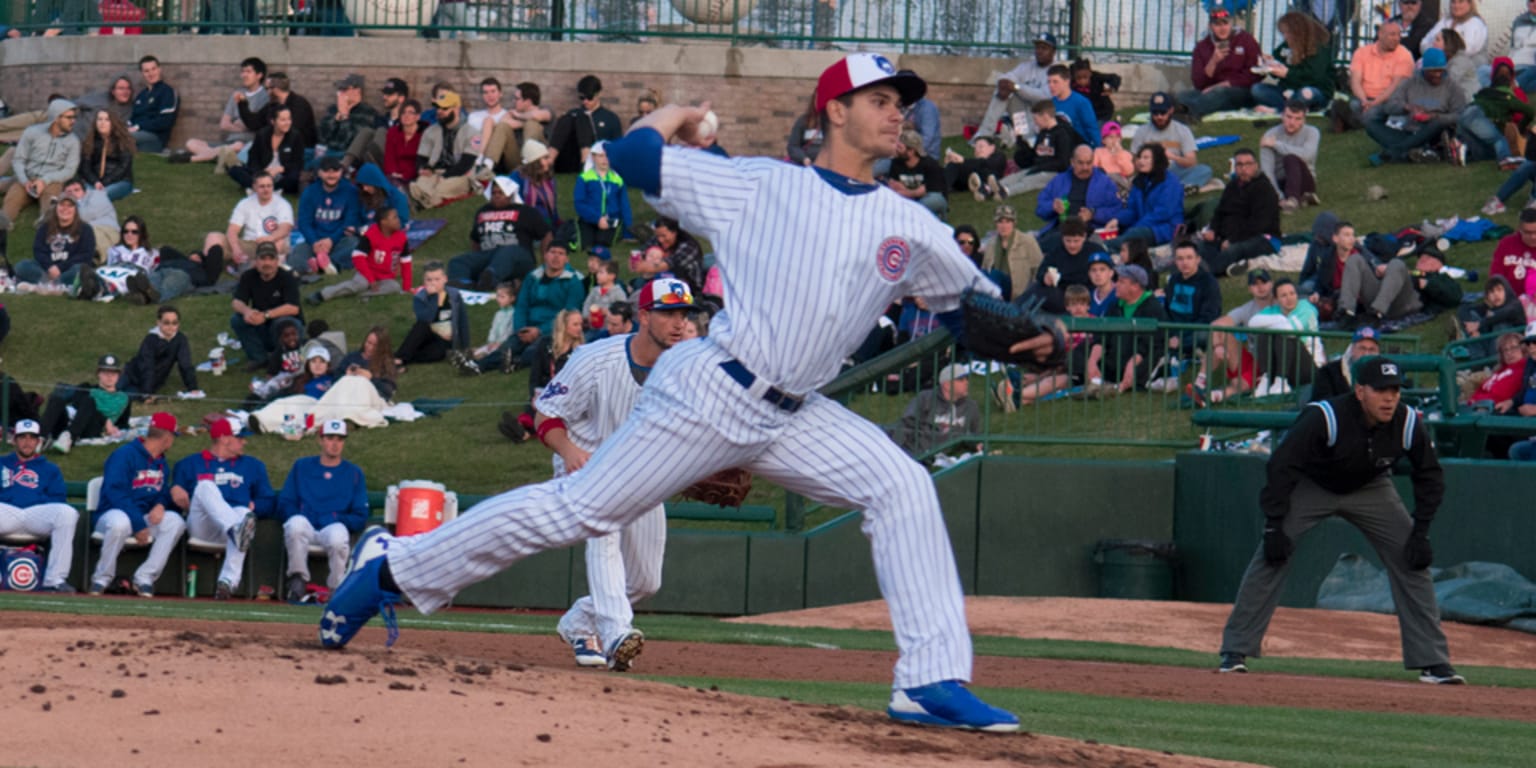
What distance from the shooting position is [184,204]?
25.8 m

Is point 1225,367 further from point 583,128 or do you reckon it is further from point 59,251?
point 59,251

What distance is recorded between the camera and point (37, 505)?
53.8 ft

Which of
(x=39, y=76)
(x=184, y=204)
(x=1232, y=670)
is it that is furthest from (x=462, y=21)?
(x=1232, y=670)

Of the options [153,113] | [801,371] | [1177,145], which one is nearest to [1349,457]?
[801,371]

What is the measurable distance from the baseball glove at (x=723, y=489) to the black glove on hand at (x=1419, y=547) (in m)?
4.63

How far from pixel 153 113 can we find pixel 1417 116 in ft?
55.6

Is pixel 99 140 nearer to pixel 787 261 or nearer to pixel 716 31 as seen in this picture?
pixel 716 31

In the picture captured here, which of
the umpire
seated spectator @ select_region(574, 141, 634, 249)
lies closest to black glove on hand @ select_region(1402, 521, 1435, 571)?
the umpire

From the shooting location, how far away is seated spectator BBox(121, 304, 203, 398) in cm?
2016

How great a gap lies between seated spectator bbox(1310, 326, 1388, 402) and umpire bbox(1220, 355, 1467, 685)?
1.44m

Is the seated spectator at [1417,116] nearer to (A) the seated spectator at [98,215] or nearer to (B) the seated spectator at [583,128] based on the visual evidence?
(B) the seated spectator at [583,128]

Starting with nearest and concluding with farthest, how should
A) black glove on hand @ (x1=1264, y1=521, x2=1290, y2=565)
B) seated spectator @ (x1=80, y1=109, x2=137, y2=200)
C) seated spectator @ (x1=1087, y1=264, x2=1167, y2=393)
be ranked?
1. black glove on hand @ (x1=1264, y1=521, x2=1290, y2=565)
2. seated spectator @ (x1=1087, y1=264, x2=1167, y2=393)
3. seated spectator @ (x1=80, y1=109, x2=137, y2=200)

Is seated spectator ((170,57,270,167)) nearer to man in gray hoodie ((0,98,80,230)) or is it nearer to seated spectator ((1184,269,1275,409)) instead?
man in gray hoodie ((0,98,80,230))

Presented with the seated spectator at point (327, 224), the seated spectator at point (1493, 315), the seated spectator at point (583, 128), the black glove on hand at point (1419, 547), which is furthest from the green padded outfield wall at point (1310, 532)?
the seated spectator at point (327, 224)
